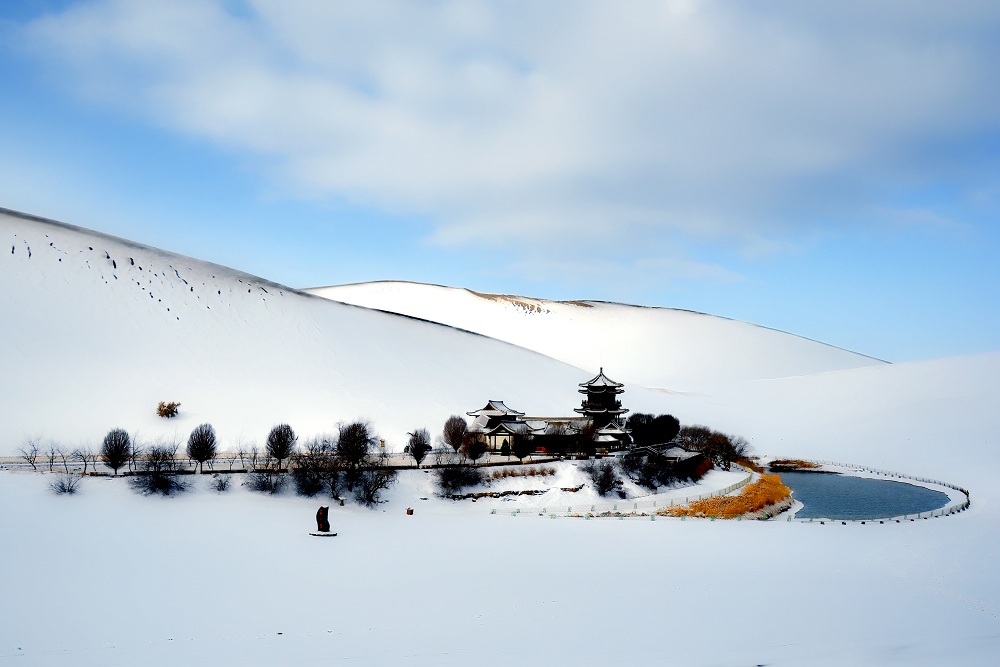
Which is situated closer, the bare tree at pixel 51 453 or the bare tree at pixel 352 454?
the bare tree at pixel 352 454

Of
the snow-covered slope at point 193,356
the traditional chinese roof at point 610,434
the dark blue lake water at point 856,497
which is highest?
the snow-covered slope at point 193,356

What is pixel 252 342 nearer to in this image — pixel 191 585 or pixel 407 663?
pixel 191 585

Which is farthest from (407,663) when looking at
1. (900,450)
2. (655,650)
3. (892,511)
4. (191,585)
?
(900,450)

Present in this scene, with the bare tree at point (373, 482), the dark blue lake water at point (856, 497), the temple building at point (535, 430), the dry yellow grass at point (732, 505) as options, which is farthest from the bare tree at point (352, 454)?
the dark blue lake water at point (856, 497)

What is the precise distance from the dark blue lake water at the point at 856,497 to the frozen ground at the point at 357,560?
2.82 meters

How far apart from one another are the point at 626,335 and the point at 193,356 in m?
81.3

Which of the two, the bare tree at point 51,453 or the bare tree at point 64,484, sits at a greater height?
the bare tree at point 51,453

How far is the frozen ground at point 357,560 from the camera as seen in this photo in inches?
495

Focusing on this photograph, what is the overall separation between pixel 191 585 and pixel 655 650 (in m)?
10.0

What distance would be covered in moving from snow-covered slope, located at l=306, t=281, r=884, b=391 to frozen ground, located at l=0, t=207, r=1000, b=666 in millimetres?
52278

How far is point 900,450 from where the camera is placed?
161ft

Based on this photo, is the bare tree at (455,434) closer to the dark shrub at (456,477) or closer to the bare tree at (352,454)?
the dark shrub at (456,477)

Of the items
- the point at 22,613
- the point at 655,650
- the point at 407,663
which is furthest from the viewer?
the point at 22,613

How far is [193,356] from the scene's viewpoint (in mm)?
46125
